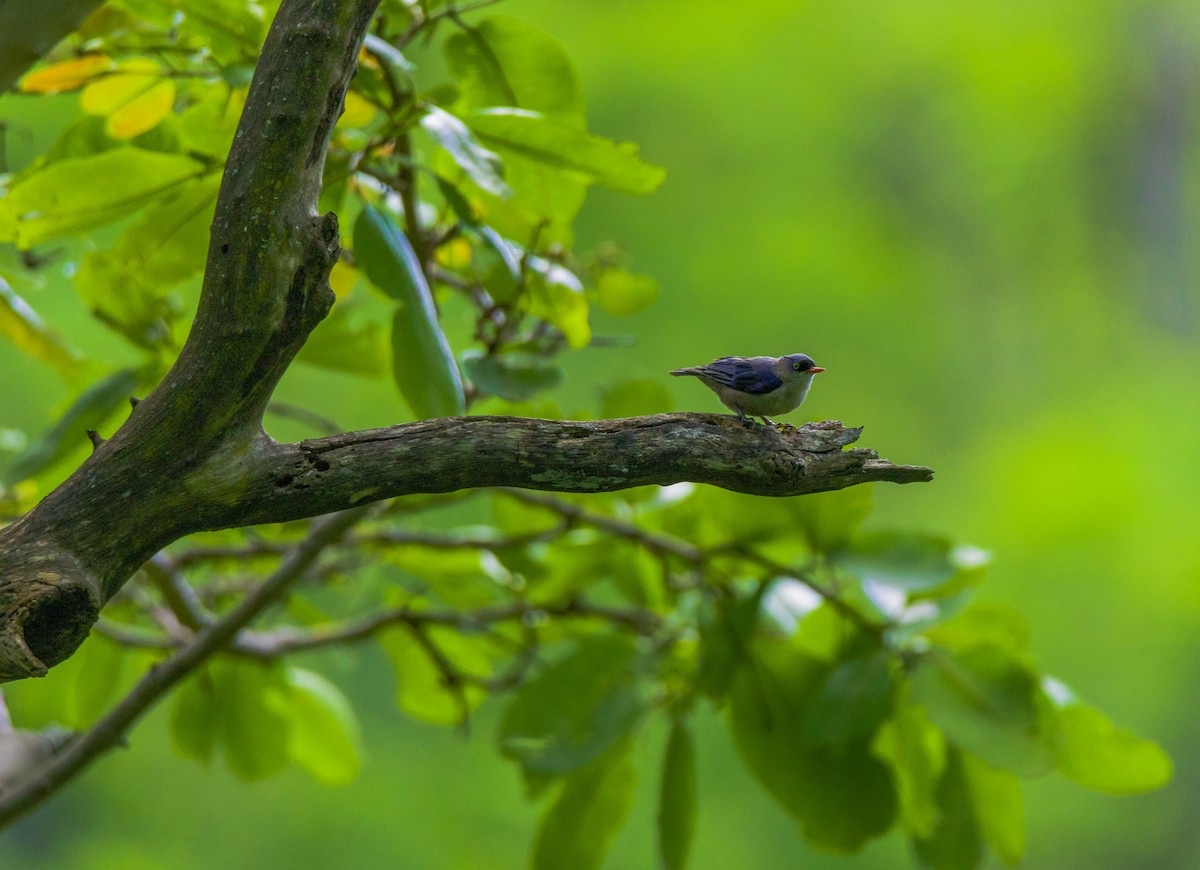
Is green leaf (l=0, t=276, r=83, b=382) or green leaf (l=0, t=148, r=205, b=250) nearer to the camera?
green leaf (l=0, t=148, r=205, b=250)

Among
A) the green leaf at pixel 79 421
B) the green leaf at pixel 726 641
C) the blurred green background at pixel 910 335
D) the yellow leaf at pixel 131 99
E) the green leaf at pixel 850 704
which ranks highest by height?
the blurred green background at pixel 910 335

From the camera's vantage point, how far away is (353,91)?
1.04 metres

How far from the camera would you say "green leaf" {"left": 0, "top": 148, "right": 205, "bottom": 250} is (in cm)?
99

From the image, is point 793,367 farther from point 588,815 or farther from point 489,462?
point 588,815

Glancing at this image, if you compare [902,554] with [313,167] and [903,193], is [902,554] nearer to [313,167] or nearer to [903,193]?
[313,167]

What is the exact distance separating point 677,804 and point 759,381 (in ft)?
1.82

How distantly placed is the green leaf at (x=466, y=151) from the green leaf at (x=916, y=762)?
0.74m

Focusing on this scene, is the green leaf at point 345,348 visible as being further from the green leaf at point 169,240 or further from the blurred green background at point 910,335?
the blurred green background at point 910,335

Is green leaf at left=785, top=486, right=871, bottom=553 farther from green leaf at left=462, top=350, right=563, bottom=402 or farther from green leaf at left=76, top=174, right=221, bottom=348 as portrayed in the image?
green leaf at left=76, top=174, right=221, bottom=348

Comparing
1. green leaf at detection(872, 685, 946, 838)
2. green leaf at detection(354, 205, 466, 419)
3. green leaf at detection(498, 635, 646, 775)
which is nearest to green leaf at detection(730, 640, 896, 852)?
green leaf at detection(872, 685, 946, 838)

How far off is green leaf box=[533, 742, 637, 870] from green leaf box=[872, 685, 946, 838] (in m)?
0.31

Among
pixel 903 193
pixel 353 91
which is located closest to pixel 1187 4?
pixel 903 193

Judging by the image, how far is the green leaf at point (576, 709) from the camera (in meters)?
1.21

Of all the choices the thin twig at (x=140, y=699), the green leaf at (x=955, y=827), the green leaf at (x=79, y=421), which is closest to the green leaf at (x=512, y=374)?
the thin twig at (x=140, y=699)
